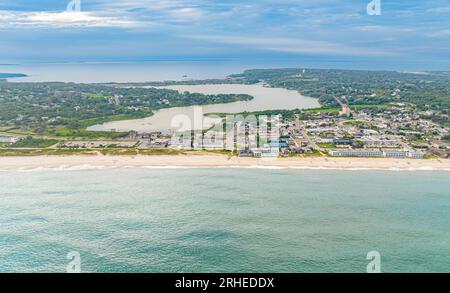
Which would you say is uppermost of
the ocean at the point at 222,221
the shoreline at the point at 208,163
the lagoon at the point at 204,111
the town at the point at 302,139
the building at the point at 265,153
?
the lagoon at the point at 204,111

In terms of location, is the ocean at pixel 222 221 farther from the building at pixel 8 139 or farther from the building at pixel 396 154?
the building at pixel 8 139

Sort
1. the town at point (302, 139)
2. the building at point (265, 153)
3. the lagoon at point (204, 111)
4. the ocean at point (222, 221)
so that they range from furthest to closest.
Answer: the lagoon at point (204, 111) → the town at point (302, 139) → the building at point (265, 153) → the ocean at point (222, 221)

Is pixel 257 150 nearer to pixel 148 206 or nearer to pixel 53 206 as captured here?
pixel 148 206

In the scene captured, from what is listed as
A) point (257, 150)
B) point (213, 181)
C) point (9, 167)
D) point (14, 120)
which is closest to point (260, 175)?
point (213, 181)

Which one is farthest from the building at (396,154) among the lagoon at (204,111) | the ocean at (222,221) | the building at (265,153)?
the lagoon at (204,111)

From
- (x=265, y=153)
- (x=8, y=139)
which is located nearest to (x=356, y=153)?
(x=265, y=153)

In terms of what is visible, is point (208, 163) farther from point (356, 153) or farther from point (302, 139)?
point (356, 153)
